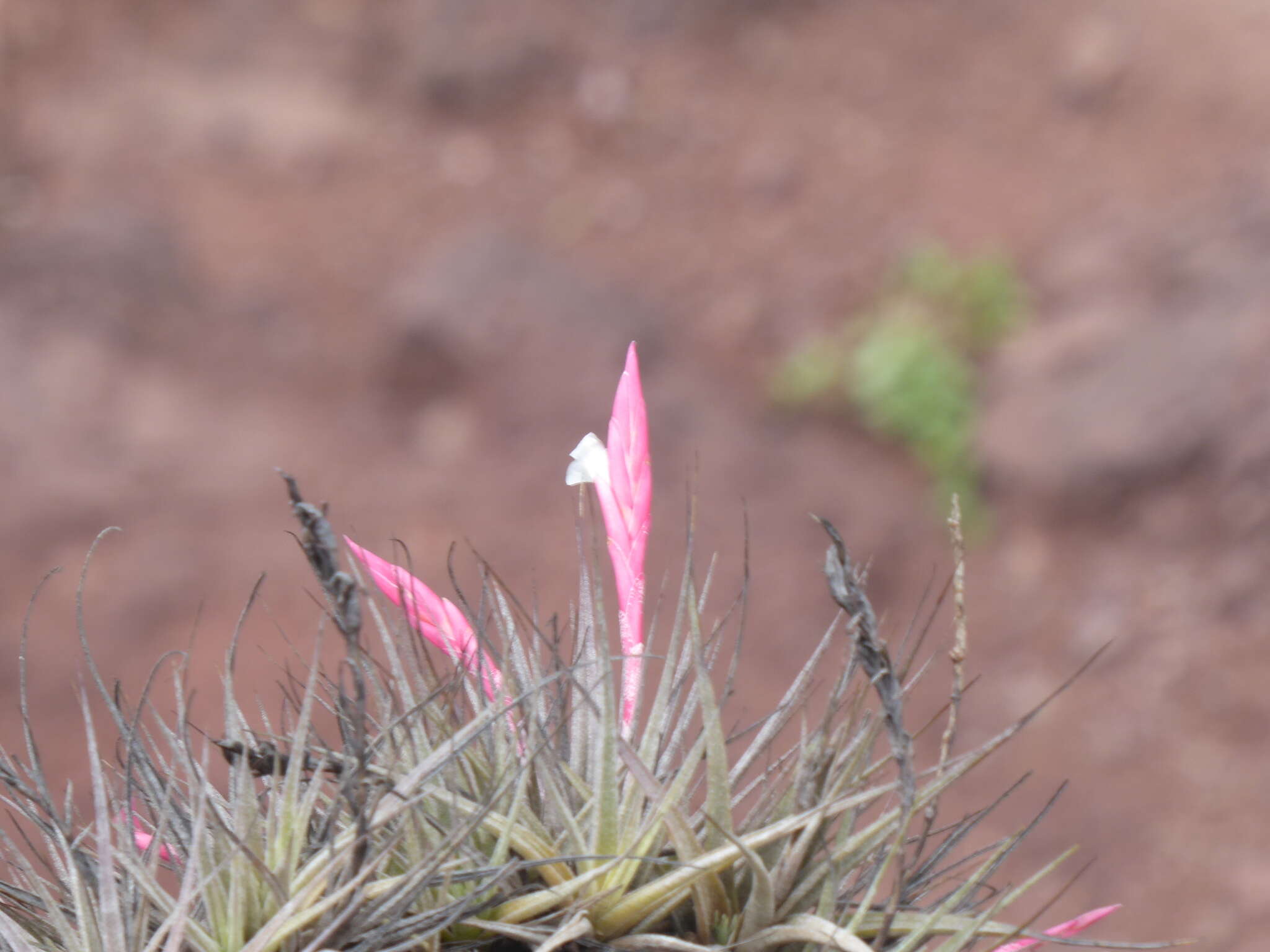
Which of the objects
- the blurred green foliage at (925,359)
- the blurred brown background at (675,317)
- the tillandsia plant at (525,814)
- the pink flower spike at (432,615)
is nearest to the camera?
the tillandsia plant at (525,814)

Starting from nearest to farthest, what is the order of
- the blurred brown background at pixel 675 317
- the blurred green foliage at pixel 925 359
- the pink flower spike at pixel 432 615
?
the pink flower spike at pixel 432 615 < the blurred brown background at pixel 675 317 < the blurred green foliage at pixel 925 359

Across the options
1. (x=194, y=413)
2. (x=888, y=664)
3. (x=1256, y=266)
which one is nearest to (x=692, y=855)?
(x=888, y=664)

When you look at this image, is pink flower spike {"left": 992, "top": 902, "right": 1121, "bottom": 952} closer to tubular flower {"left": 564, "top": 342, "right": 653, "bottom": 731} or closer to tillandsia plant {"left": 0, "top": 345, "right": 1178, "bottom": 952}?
tillandsia plant {"left": 0, "top": 345, "right": 1178, "bottom": 952}

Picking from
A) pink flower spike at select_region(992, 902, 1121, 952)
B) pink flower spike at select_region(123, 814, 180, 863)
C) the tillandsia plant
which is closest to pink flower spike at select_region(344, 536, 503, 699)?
the tillandsia plant

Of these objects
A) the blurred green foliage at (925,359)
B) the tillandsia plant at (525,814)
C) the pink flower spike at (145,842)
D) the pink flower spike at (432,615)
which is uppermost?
the blurred green foliage at (925,359)

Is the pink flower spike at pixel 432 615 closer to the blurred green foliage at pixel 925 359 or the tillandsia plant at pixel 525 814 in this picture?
the tillandsia plant at pixel 525 814

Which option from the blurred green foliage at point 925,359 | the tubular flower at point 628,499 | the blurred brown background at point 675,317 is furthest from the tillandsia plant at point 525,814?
the blurred green foliage at point 925,359
